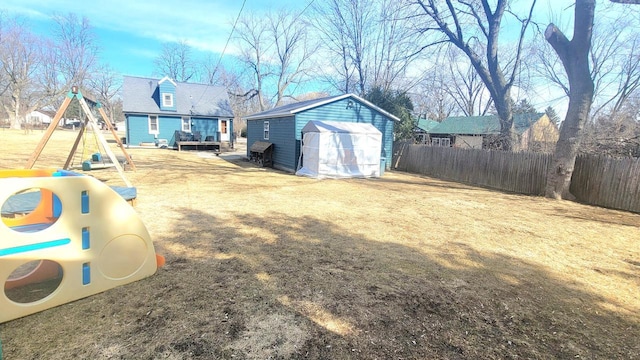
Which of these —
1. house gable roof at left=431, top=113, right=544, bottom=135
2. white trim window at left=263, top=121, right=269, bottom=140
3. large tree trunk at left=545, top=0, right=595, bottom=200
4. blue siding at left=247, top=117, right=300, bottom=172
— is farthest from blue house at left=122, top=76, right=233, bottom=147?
Result: house gable roof at left=431, top=113, right=544, bottom=135

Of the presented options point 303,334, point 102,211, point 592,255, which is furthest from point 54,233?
point 592,255

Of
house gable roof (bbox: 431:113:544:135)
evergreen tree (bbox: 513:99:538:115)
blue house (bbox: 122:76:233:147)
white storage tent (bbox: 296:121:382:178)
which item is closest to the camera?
white storage tent (bbox: 296:121:382:178)

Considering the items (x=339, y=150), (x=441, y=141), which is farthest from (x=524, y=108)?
(x=339, y=150)

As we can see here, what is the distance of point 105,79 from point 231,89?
23.8 metres

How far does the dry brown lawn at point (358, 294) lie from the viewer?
2.32m

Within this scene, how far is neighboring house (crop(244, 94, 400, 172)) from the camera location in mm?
13172

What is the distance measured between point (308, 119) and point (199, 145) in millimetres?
11898

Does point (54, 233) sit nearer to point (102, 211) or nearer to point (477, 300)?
point (102, 211)

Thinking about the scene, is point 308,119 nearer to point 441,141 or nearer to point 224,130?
point 224,130

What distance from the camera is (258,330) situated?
2.47 meters

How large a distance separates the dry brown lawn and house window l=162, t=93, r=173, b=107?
2044cm

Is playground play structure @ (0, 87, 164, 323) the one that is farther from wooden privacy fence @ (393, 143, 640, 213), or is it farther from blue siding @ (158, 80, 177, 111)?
blue siding @ (158, 80, 177, 111)

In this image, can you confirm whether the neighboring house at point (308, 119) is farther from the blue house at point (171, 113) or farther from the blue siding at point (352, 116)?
the blue house at point (171, 113)

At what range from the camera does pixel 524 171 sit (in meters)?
10.3
